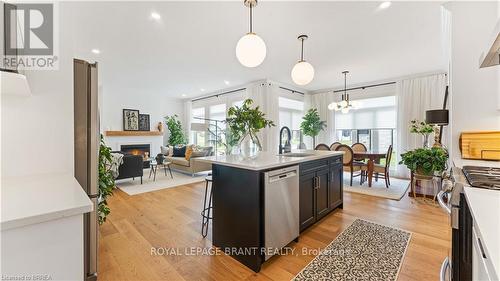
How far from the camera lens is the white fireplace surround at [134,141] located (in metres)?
6.77

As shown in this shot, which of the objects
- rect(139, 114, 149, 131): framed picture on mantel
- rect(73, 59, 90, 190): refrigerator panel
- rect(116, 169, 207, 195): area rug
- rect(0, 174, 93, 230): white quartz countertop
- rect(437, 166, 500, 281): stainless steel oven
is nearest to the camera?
rect(0, 174, 93, 230): white quartz countertop

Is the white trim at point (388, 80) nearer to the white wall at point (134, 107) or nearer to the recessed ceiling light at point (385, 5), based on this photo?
the recessed ceiling light at point (385, 5)

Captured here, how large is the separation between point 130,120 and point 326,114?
657 cm

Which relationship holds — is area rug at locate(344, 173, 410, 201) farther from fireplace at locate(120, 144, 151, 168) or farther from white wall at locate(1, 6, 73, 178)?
fireplace at locate(120, 144, 151, 168)

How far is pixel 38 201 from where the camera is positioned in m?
0.79

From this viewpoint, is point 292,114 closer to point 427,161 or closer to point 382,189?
point 382,189

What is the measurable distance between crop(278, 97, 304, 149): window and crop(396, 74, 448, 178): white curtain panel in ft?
8.63

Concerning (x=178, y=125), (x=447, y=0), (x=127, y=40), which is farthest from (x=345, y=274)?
(x=178, y=125)

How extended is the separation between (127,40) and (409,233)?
4.73 metres

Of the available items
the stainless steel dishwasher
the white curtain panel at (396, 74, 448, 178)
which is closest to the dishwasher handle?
the stainless steel dishwasher

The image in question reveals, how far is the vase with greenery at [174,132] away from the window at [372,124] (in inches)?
Answer: 227

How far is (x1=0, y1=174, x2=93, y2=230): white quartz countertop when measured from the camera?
66 centimetres

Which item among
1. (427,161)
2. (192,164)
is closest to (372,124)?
(427,161)

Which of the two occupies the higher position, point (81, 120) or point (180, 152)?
point (81, 120)
